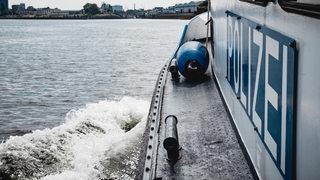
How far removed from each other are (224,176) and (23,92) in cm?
1815

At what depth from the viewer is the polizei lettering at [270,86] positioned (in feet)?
8.82

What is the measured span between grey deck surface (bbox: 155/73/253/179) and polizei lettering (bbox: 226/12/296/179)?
2.86 feet

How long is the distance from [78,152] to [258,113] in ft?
22.5

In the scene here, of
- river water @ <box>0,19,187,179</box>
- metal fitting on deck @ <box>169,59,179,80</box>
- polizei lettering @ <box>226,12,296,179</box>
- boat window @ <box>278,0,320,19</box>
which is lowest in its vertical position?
river water @ <box>0,19,187,179</box>

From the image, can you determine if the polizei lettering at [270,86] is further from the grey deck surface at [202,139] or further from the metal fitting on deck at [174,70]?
the metal fitting on deck at [174,70]

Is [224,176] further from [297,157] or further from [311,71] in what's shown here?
[311,71]

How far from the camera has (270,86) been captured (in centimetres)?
321

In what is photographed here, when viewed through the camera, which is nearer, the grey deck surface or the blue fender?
the grey deck surface

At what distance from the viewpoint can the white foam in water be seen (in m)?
8.66

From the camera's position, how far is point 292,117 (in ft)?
8.50

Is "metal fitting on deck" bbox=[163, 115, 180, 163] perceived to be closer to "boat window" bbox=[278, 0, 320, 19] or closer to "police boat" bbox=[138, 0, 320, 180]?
"police boat" bbox=[138, 0, 320, 180]

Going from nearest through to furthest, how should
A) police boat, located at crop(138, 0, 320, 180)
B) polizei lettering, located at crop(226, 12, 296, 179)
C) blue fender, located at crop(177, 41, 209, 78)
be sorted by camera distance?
police boat, located at crop(138, 0, 320, 180)
polizei lettering, located at crop(226, 12, 296, 179)
blue fender, located at crop(177, 41, 209, 78)

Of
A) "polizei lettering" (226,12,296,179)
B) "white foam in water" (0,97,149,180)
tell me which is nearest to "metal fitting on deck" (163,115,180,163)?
"polizei lettering" (226,12,296,179)

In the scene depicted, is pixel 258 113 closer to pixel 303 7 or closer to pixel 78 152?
pixel 303 7
